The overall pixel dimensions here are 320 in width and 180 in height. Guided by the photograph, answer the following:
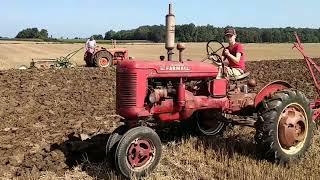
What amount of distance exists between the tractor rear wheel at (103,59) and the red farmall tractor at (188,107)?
14.8m

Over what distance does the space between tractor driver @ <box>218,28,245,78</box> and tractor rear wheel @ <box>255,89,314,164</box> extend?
712mm

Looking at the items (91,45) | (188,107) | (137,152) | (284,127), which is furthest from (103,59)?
(137,152)

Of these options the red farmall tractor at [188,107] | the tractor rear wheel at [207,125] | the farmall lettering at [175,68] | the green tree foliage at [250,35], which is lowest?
the tractor rear wheel at [207,125]

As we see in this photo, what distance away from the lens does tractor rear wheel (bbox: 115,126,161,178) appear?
534 centimetres

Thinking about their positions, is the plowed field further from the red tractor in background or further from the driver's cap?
the red tractor in background

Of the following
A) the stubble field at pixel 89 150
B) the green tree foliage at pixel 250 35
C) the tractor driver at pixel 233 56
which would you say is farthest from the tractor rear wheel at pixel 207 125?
the green tree foliage at pixel 250 35

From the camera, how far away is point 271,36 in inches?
3236

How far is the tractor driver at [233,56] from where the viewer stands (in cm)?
672

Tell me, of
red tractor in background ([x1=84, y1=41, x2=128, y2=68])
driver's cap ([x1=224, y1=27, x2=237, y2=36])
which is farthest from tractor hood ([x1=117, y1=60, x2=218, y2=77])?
red tractor in background ([x1=84, y1=41, x2=128, y2=68])

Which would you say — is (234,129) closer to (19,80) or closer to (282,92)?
(282,92)

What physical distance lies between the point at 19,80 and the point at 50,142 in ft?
27.1

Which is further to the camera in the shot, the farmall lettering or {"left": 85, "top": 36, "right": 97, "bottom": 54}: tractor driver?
{"left": 85, "top": 36, "right": 97, "bottom": 54}: tractor driver

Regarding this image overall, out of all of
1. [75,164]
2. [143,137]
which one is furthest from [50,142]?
[143,137]

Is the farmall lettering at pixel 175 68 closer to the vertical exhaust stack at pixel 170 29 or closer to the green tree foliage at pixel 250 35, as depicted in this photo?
the vertical exhaust stack at pixel 170 29
